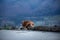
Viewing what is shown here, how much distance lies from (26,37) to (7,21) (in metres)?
0.41

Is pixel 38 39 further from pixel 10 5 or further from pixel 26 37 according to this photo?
pixel 10 5

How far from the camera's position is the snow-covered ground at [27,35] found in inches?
75.6

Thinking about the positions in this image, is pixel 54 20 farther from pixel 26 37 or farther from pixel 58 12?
pixel 26 37

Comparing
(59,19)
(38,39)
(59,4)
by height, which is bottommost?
(38,39)

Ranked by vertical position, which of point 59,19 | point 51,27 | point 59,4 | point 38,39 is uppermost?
point 59,4

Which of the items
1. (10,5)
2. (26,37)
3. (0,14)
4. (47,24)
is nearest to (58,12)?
(47,24)

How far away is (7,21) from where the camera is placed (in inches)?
79.9

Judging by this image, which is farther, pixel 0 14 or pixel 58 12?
pixel 0 14

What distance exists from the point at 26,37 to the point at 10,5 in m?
0.58

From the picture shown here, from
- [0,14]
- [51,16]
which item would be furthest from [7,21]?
[51,16]

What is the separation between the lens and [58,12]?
192 cm

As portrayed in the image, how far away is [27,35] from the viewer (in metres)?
1.98

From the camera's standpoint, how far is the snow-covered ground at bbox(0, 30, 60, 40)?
192 cm

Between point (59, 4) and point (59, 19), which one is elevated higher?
point (59, 4)
